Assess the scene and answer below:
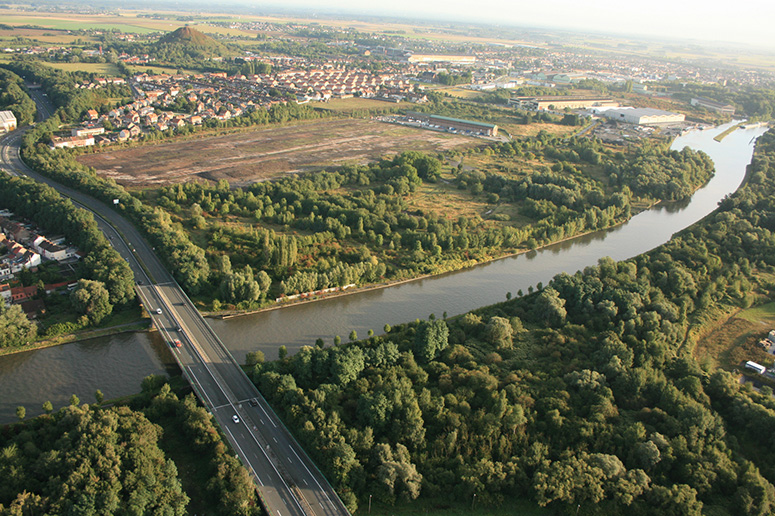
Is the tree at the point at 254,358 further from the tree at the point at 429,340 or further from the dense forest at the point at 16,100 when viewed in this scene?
the dense forest at the point at 16,100

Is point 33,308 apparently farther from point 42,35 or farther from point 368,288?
point 42,35

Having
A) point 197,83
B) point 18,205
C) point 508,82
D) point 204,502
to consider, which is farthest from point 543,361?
point 508,82

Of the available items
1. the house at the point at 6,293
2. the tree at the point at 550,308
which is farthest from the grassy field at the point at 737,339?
the house at the point at 6,293

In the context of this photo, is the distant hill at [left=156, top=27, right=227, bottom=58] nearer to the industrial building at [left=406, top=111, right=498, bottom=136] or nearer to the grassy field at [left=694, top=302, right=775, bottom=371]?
the industrial building at [left=406, top=111, right=498, bottom=136]

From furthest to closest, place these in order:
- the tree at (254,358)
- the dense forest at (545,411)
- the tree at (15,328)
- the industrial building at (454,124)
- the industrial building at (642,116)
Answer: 1. the industrial building at (642,116)
2. the industrial building at (454,124)
3. the tree at (15,328)
4. the tree at (254,358)
5. the dense forest at (545,411)

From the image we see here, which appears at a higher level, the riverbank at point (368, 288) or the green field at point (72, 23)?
the green field at point (72, 23)

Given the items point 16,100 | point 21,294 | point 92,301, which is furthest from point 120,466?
point 16,100

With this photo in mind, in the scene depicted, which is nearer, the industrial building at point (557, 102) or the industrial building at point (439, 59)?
the industrial building at point (557, 102)

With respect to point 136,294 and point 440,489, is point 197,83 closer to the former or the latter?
point 136,294
